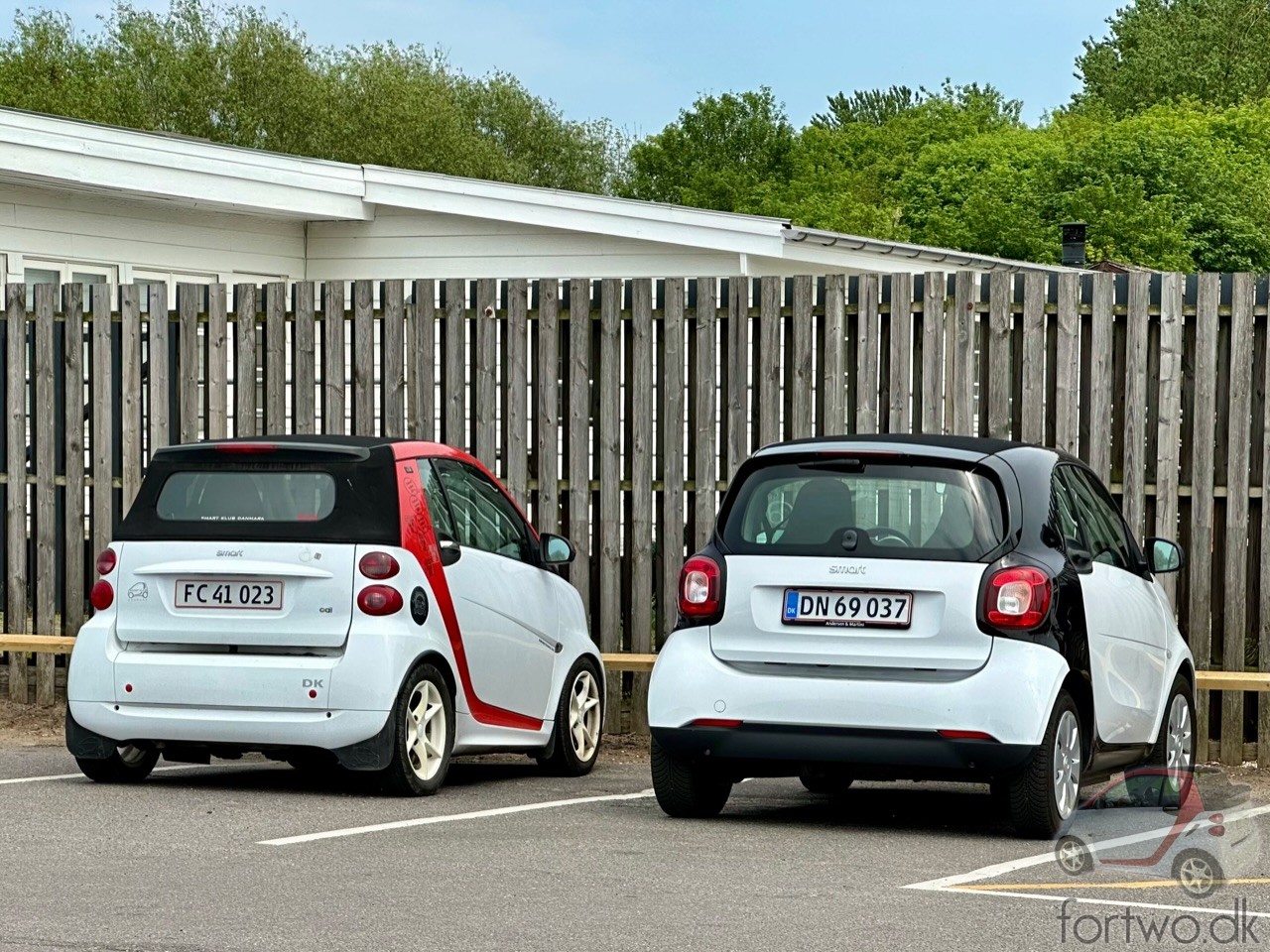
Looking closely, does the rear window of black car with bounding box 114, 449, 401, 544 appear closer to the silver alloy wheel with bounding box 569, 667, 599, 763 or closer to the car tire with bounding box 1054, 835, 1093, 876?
the silver alloy wheel with bounding box 569, 667, 599, 763

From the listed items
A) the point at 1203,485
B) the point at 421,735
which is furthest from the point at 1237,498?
the point at 421,735

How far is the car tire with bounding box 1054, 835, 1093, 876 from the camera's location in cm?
766

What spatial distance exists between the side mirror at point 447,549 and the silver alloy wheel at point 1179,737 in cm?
342

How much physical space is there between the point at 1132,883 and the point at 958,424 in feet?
15.2

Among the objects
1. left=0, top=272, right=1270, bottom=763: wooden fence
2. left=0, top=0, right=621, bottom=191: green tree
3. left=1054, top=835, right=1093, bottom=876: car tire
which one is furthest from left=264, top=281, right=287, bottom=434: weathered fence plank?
left=0, top=0, right=621, bottom=191: green tree

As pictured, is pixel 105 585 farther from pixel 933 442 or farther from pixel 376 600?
pixel 933 442

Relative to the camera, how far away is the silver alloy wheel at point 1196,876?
7352 millimetres

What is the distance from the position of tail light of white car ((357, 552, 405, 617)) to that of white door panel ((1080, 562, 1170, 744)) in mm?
2978

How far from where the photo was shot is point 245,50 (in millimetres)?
69625

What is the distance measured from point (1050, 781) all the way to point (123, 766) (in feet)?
14.3

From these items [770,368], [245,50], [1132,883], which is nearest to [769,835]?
[1132,883]

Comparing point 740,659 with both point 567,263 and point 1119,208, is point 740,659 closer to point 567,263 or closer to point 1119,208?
point 567,263

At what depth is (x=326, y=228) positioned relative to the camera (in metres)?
18.3

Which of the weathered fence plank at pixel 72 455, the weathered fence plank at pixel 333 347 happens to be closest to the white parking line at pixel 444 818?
the weathered fence plank at pixel 333 347
